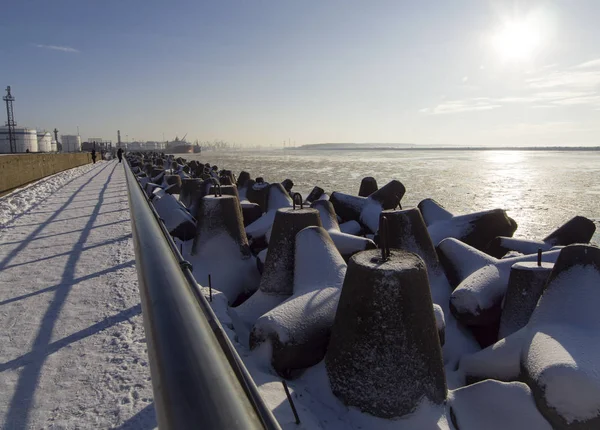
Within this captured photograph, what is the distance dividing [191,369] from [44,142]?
94800 mm

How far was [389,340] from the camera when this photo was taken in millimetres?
2781

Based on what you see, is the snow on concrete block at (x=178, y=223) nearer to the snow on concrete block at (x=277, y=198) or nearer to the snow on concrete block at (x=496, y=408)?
the snow on concrete block at (x=277, y=198)

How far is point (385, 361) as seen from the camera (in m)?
2.79

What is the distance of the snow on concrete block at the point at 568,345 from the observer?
265cm

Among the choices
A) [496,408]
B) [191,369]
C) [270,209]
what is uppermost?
[191,369]

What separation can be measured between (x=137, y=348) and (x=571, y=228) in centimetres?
624

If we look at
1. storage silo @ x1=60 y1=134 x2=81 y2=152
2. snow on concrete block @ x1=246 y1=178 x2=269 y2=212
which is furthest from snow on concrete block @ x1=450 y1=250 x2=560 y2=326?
storage silo @ x1=60 y1=134 x2=81 y2=152

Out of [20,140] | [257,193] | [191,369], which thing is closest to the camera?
[191,369]

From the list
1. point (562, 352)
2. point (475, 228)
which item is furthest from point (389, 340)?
point (475, 228)

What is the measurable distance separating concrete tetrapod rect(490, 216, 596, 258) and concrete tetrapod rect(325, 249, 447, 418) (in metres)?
3.95

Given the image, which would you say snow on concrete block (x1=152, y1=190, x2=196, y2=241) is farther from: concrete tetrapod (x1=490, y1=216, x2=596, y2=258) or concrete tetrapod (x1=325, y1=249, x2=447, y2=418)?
concrete tetrapod (x1=325, y1=249, x2=447, y2=418)

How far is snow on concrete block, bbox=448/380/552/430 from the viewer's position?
2779 mm

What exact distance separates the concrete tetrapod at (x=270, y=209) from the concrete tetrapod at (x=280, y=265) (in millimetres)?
2173

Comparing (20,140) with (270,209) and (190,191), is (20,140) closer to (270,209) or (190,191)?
(190,191)
